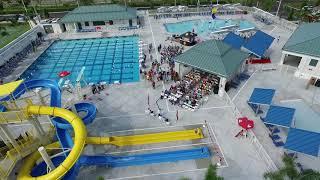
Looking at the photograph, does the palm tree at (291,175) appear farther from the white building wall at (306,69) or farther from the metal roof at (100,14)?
the metal roof at (100,14)

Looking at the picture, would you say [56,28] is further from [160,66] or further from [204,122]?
[204,122]

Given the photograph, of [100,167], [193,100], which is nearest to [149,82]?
[193,100]

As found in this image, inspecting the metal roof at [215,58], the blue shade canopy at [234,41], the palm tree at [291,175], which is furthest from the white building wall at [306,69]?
the palm tree at [291,175]

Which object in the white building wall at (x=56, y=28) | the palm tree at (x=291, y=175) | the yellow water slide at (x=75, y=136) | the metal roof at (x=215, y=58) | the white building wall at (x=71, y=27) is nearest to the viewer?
the palm tree at (x=291, y=175)

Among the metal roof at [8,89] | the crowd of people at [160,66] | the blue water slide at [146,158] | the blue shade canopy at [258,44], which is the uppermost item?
the metal roof at [8,89]

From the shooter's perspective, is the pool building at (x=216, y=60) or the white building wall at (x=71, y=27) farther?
the white building wall at (x=71, y=27)

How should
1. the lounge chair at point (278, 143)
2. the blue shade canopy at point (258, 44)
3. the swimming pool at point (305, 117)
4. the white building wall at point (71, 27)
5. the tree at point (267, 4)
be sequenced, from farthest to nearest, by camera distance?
the tree at point (267, 4) < the white building wall at point (71, 27) < the blue shade canopy at point (258, 44) < the swimming pool at point (305, 117) < the lounge chair at point (278, 143)

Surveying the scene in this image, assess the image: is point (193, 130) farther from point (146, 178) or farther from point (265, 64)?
point (265, 64)
